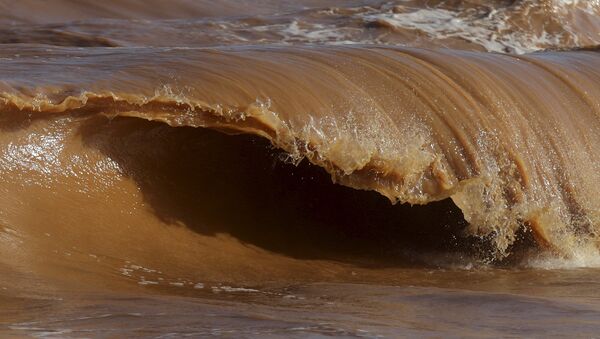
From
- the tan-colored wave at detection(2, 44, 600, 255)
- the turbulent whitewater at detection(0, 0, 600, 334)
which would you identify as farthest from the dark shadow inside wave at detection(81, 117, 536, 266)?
the tan-colored wave at detection(2, 44, 600, 255)

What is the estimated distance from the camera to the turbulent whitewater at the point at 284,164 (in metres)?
4.39

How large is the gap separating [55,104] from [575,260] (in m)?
2.44

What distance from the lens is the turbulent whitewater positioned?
4.39m

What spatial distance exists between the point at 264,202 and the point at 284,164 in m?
0.21

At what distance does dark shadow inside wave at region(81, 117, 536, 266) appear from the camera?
4.81 meters

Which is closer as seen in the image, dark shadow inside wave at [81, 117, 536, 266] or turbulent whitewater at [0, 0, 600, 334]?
turbulent whitewater at [0, 0, 600, 334]

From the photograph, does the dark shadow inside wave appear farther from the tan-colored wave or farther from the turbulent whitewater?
the tan-colored wave

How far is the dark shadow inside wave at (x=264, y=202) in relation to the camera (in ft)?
15.8

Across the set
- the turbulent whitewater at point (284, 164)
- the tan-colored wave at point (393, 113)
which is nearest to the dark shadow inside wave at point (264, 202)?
the turbulent whitewater at point (284, 164)

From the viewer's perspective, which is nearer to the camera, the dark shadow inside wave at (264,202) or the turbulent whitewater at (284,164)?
the turbulent whitewater at (284,164)

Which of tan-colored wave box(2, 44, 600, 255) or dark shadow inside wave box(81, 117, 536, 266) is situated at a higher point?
tan-colored wave box(2, 44, 600, 255)

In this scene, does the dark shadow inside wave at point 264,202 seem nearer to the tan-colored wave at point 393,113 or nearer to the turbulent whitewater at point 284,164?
the turbulent whitewater at point 284,164

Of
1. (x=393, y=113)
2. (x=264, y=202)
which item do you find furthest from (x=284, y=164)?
(x=393, y=113)

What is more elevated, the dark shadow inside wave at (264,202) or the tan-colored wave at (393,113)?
the tan-colored wave at (393,113)
